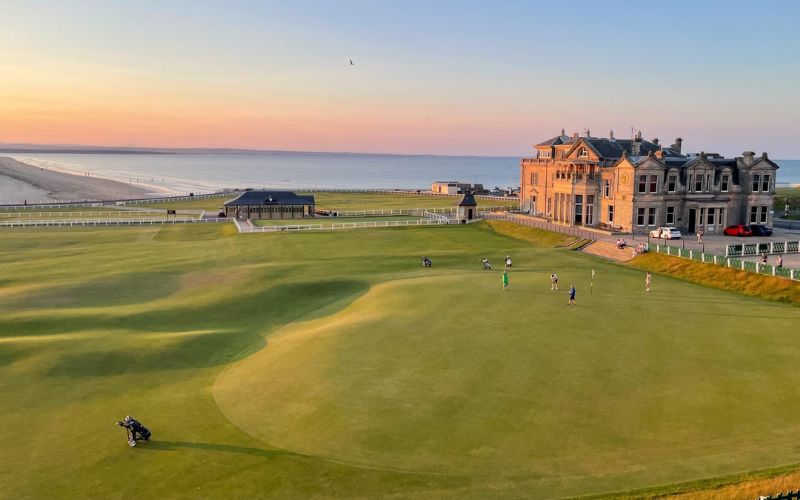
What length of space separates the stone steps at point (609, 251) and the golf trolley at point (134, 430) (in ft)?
151

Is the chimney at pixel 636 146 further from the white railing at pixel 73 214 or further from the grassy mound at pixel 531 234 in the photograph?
the white railing at pixel 73 214

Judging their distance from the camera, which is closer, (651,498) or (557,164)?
(651,498)

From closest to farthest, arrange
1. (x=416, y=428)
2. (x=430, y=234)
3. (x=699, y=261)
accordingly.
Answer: (x=416, y=428) < (x=699, y=261) < (x=430, y=234)

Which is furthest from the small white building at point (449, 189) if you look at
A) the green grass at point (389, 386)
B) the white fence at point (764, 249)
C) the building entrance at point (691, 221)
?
the green grass at point (389, 386)

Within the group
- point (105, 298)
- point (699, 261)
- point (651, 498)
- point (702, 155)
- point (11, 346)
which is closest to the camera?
point (651, 498)

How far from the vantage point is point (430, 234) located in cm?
8081

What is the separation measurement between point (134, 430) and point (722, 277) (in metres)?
41.7

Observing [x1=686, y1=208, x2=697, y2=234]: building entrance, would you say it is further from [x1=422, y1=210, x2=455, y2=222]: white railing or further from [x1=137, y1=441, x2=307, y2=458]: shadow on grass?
[x1=137, y1=441, x2=307, y2=458]: shadow on grass

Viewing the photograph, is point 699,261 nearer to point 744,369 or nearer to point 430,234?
point 744,369

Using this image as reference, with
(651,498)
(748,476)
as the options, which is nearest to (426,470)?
(651,498)

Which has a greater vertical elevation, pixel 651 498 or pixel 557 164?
pixel 557 164

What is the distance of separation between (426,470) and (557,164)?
2854 inches

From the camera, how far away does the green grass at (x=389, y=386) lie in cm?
1861

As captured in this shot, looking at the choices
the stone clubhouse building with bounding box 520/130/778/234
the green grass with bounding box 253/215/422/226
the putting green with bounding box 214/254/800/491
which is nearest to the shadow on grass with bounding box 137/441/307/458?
the putting green with bounding box 214/254/800/491
